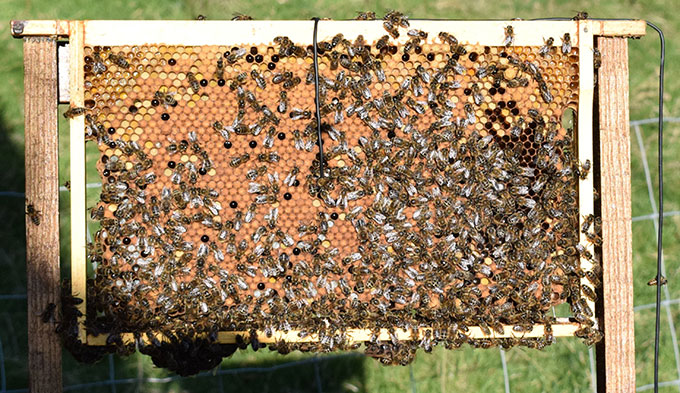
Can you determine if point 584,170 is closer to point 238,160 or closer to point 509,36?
point 509,36

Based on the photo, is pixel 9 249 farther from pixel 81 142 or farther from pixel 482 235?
pixel 482 235

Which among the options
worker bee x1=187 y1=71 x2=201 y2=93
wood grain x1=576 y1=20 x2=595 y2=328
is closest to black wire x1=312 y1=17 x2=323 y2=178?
worker bee x1=187 y1=71 x2=201 y2=93

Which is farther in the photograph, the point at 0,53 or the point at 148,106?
the point at 0,53

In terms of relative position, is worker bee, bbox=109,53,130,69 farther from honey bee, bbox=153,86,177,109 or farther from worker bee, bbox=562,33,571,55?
worker bee, bbox=562,33,571,55

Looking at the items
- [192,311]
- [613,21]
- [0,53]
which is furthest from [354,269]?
[0,53]

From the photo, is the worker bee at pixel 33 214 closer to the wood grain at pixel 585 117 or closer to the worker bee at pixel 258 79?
the worker bee at pixel 258 79

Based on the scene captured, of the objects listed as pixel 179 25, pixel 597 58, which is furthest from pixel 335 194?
pixel 597 58
